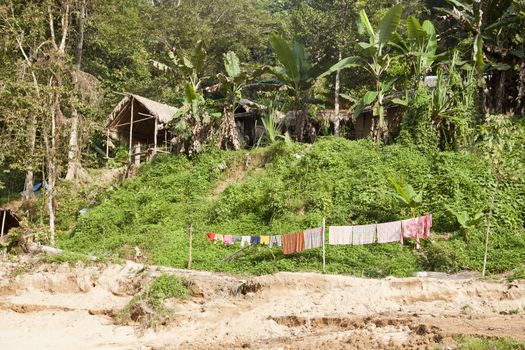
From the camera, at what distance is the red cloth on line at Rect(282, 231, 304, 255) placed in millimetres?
12656

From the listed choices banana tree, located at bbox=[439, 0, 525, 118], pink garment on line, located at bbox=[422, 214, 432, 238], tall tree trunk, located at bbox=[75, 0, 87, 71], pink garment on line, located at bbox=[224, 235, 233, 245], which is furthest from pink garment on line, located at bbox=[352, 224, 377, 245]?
tall tree trunk, located at bbox=[75, 0, 87, 71]

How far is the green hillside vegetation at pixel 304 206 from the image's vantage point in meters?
12.8

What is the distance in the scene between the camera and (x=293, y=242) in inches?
503

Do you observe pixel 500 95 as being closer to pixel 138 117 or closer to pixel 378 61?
pixel 378 61

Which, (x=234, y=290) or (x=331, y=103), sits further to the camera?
(x=331, y=103)

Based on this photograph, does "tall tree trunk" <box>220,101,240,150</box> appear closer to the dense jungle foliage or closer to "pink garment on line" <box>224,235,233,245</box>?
the dense jungle foliage

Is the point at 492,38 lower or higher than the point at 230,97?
higher

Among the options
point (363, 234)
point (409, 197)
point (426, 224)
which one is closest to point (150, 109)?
point (409, 197)

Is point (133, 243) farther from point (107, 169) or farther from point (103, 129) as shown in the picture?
point (107, 169)

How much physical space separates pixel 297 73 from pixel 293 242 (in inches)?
346

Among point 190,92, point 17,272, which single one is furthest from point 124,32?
point 17,272

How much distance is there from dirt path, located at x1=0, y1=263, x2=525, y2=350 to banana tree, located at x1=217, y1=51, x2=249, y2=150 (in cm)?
892

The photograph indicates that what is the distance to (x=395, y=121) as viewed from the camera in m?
18.9

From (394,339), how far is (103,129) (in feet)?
51.5
